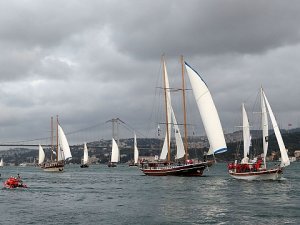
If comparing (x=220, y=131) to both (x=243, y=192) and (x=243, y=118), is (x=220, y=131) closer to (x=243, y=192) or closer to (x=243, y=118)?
(x=243, y=118)

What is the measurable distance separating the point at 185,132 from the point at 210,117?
27.7ft

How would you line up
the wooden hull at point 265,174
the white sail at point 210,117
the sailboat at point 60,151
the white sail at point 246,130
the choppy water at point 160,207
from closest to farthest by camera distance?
the choppy water at point 160,207
the wooden hull at point 265,174
the white sail at point 210,117
the white sail at point 246,130
the sailboat at point 60,151

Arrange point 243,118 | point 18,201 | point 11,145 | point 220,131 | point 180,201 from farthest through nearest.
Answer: point 11,145, point 243,118, point 220,131, point 18,201, point 180,201

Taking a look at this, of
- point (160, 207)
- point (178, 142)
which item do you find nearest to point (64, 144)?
point (178, 142)

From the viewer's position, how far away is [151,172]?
7412 centimetres

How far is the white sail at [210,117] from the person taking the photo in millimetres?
62969

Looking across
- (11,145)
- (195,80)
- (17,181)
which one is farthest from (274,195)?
(11,145)

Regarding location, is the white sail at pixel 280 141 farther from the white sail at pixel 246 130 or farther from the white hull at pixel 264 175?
the white sail at pixel 246 130

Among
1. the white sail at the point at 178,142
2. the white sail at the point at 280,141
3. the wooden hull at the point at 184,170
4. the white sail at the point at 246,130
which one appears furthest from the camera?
the white sail at the point at 178,142

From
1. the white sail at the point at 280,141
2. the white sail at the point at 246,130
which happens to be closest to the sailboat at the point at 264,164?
the white sail at the point at 280,141

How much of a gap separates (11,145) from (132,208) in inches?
6754

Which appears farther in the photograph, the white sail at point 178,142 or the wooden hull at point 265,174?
the white sail at point 178,142

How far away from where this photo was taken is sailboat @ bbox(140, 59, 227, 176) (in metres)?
63.2

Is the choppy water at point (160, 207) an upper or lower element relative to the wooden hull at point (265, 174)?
lower
